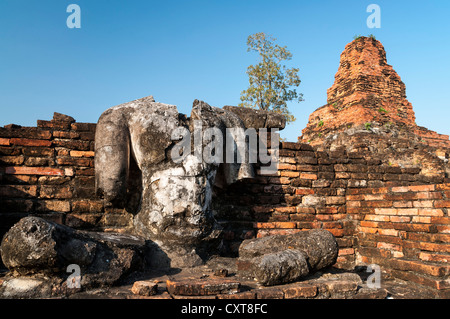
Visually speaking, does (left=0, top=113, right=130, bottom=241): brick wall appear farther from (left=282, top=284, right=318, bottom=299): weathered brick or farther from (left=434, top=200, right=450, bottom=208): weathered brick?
(left=434, top=200, right=450, bottom=208): weathered brick

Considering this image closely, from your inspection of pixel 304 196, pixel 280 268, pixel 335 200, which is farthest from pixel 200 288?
pixel 335 200

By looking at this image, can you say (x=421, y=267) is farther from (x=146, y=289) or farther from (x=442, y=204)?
(x=146, y=289)

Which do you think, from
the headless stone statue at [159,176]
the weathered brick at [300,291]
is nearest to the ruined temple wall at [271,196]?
the headless stone statue at [159,176]

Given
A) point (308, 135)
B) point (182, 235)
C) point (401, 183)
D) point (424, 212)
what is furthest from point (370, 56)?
point (182, 235)

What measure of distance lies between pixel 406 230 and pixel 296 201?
4.26 ft

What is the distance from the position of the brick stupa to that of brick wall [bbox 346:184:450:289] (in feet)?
35.0

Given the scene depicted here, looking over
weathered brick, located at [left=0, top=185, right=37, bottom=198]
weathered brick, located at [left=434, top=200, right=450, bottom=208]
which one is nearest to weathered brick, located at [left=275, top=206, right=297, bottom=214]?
weathered brick, located at [left=434, top=200, right=450, bottom=208]

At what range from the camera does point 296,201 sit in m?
4.59

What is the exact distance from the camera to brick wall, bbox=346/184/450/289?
3283 millimetres

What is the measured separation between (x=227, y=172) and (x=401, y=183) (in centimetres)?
298

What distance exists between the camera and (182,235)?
3.07m

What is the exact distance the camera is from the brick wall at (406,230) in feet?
10.8
